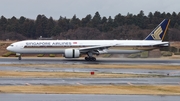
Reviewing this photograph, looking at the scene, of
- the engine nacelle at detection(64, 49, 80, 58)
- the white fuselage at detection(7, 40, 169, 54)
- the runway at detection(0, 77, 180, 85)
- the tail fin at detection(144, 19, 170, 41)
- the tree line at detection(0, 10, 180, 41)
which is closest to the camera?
the runway at detection(0, 77, 180, 85)

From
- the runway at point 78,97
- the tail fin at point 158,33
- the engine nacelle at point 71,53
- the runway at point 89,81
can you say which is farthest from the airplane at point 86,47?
the runway at point 78,97

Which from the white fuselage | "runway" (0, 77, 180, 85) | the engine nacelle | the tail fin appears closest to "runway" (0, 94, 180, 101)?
"runway" (0, 77, 180, 85)

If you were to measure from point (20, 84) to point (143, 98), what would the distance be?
9.96 metres

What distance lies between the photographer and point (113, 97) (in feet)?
78.1

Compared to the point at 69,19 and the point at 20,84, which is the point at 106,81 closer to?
the point at 20,84

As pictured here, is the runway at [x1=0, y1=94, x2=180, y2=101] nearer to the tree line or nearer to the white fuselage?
the white fuselage

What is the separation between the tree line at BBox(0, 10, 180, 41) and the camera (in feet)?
396

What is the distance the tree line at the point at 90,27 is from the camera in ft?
396

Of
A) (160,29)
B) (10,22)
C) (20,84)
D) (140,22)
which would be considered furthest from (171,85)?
(10,22)

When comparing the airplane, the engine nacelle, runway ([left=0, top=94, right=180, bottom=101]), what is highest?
the airplane

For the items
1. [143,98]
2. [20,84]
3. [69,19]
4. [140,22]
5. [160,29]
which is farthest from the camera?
[69,19]

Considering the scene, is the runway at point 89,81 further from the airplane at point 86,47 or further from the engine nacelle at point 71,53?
the airplane at point 86,47

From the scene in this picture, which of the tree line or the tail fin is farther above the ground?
the tree line

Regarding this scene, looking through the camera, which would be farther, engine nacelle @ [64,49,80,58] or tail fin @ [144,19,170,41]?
tail fin @ [144,19,170,41]
